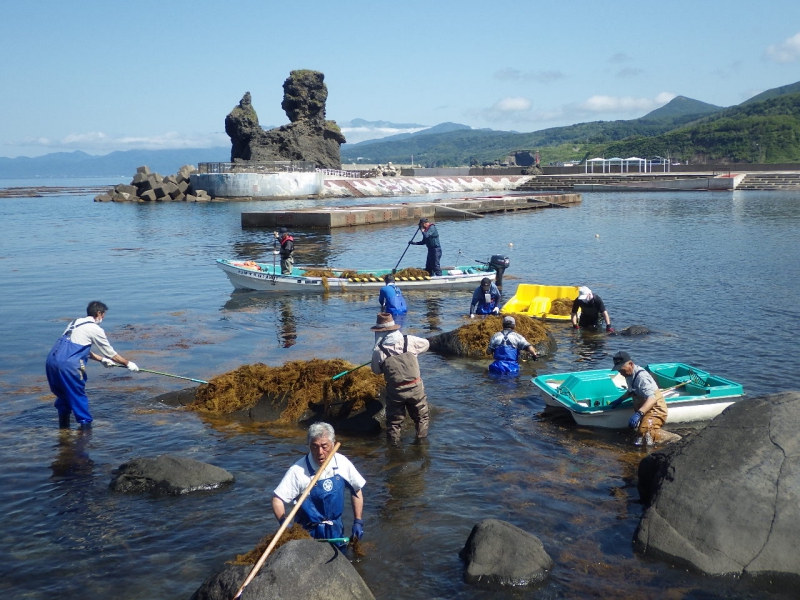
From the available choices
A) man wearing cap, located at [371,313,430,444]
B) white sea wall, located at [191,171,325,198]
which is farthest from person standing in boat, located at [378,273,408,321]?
white sea wall, located at [191,171,325,198]

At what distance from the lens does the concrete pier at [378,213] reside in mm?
48750

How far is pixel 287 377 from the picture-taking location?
43.9 ft

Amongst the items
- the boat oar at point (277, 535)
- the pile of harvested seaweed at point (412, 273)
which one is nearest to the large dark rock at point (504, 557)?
the boat oar at point (277, 535)

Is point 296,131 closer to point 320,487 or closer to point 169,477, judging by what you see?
point 169,477

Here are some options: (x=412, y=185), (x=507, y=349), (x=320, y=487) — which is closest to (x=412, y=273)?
(x=507, y=349)

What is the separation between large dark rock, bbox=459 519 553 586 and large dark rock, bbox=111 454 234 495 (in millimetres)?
3765

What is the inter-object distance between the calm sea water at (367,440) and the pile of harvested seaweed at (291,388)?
1.57 feet

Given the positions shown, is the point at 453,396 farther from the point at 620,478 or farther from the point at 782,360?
the point at 782,360

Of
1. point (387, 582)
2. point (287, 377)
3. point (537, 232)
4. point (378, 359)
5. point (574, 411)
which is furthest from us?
point (537, 232)

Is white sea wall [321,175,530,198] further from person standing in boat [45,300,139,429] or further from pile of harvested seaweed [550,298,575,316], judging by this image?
person standing in boat [45,300,139,429]

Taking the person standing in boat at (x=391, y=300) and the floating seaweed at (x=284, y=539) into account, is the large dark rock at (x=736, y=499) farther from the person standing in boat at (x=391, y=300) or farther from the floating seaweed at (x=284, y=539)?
the person standing in boat at (x=391, y=300)

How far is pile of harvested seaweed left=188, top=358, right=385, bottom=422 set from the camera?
12.8m

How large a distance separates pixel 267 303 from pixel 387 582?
17436 mm

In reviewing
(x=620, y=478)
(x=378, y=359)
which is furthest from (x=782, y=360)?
(x=378, y=359)
